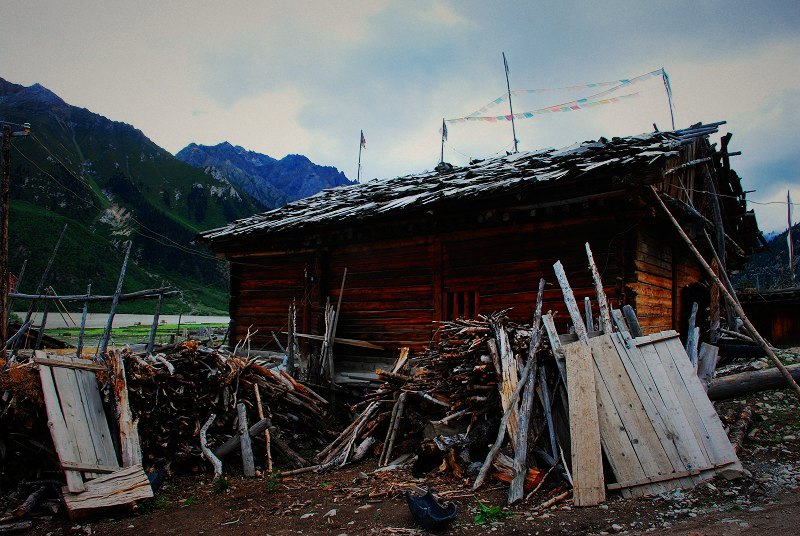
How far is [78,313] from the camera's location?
55.2 meters

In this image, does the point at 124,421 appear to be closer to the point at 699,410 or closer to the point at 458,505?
the point at 458,505

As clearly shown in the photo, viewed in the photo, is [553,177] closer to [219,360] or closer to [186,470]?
[219,360]

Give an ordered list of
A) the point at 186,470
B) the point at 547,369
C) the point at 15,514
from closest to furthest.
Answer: the point at 15,514, the point at 547,369, the point at 186,470

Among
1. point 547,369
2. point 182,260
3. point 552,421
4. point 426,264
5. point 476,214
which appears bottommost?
point 552,421

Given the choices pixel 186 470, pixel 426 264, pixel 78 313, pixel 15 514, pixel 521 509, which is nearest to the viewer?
pixel 521 509

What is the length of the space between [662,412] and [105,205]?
119 meters

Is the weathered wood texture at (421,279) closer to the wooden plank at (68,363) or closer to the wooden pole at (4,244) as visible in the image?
the wooden pole at (4,244)

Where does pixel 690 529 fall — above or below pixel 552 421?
below

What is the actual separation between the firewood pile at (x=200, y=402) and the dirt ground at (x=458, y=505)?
55 centimetres

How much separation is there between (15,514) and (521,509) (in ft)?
17.0

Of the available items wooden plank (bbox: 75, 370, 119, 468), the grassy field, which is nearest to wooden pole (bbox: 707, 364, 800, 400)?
wooden plank (bbox: 75, 370, 119, 468)

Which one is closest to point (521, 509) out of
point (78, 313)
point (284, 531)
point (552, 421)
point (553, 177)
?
point (552, 421)

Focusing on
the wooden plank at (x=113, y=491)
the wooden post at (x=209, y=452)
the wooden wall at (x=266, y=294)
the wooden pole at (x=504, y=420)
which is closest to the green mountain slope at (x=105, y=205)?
the wooden wall at (x=266, y=294)

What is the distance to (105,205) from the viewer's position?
101312mm
